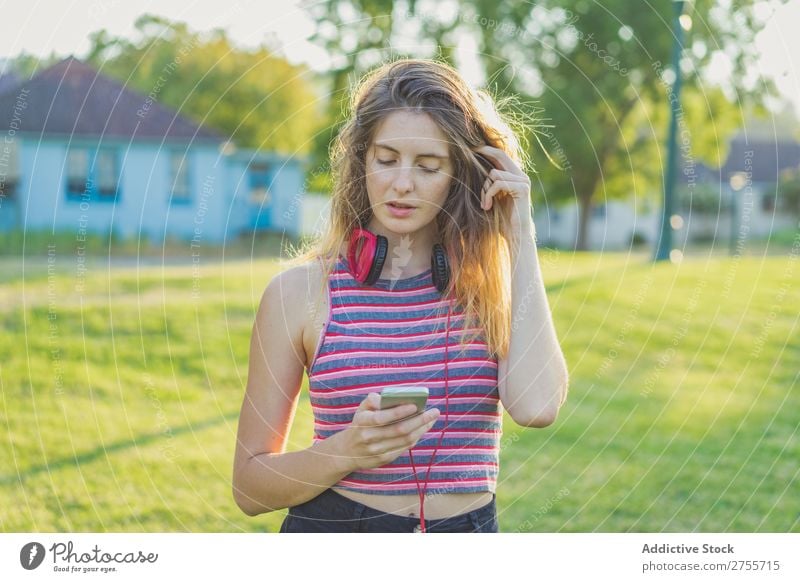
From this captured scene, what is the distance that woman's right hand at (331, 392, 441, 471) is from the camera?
2500 mm

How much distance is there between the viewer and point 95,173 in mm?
28641

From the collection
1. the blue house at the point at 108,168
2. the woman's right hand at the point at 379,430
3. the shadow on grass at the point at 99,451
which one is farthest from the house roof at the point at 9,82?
the woman's right hand at the point at 379,430

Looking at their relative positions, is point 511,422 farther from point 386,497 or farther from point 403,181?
point 403,181

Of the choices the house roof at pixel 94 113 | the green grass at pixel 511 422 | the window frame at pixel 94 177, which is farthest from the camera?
the house roof at pixel 94 113

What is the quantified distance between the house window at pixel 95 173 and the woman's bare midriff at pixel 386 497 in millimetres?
25789

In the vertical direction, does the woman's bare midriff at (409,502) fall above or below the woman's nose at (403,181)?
below

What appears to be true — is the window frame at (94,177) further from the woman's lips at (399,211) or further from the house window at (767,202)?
the house window at (767,202)

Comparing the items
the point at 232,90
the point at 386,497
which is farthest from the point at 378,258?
the point at 232,90

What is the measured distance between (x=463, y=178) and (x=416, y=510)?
1.00m

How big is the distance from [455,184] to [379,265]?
37cm

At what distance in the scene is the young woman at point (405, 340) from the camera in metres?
2.76

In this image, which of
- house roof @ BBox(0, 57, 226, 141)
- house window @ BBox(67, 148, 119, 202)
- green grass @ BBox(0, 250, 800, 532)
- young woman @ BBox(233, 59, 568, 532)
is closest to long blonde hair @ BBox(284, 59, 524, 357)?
young woman @ BBox(233, 59, 568, 532)

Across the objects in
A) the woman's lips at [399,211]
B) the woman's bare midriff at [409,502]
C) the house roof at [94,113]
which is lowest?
the woman's bare midriff at [409,502]
